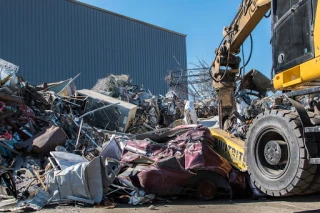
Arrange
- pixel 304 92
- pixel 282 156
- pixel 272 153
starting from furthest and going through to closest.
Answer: pixel 272 153 → pixel 282 156 → pixel 304 92

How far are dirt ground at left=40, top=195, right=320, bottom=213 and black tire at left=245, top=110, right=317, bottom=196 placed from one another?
1601 millimetres

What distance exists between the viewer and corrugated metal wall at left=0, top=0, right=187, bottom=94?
1795 centimetres

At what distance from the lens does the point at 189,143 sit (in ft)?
23.7

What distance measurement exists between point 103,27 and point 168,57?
544cm

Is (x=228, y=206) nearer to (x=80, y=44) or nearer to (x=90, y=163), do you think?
(x=90, y=163)

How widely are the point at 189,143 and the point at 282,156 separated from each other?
3.12 m

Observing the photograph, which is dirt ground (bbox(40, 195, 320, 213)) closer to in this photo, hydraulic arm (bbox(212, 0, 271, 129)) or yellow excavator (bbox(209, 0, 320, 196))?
yellow excavator (bbox(209, 0, 320, 196))

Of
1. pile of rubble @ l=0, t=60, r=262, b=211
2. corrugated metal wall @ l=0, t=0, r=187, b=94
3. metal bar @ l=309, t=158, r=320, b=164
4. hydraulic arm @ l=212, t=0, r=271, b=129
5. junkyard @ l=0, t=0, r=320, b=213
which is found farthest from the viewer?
corrugated metal wall @ l=0, t=0, r=187, b=94

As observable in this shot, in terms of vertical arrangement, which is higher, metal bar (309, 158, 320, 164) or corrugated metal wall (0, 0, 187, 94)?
corrugated metal wall (0, 0, 187, 94)

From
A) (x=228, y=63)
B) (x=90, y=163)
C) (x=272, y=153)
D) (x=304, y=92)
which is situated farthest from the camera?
(x=228, y=63)

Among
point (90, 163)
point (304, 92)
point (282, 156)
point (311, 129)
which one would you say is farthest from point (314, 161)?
point (90, 163)

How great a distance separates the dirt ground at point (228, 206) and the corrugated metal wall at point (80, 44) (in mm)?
13301

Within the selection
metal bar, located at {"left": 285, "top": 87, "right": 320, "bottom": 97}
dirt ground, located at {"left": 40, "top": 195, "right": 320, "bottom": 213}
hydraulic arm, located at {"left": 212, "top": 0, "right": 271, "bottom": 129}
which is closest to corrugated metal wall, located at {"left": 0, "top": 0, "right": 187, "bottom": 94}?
hydraulic arm, located at {"left": 212, "top": 0, "right": 271, "bottom": 129}

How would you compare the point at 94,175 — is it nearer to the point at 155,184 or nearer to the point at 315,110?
the point at 155,184
